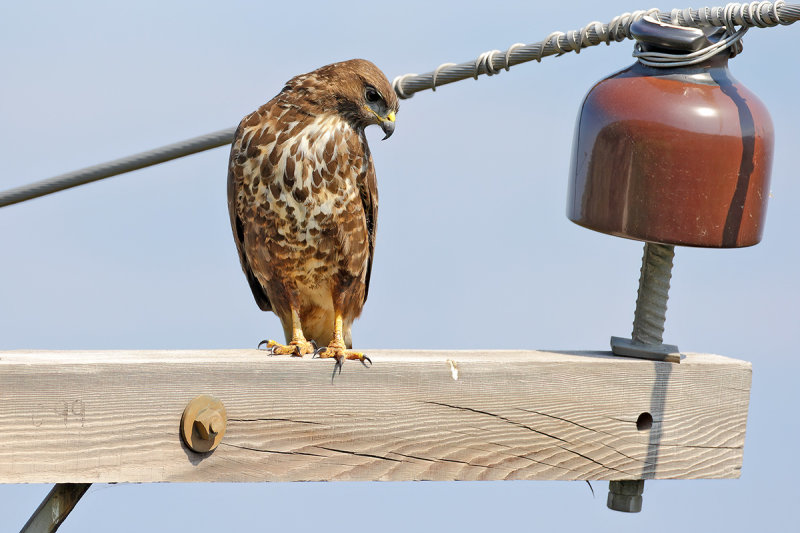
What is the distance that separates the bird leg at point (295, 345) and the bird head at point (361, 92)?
25.6 inches

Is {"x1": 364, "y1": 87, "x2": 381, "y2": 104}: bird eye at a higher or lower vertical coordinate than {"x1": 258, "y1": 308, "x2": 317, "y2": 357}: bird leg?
higher

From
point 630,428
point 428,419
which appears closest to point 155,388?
point 428,419

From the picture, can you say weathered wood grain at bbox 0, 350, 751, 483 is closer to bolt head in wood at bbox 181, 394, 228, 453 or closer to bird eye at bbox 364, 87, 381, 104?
bolt head in wood at bbox 181, 394, 228, 453

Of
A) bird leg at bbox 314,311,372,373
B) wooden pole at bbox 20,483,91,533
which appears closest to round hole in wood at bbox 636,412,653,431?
bird leg at bbox 314,311,372,373

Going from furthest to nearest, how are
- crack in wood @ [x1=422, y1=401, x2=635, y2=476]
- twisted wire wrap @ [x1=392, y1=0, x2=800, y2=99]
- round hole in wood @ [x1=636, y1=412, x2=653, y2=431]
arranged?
round hole in wood @ [x1=636, y1=412, x2=653, y2=431] → crack in wood @ [x1=422, y1=401, x2=635, y2=476] → twisted wire wrap @ [x1=392, y1=0, x2=800, y2=99]

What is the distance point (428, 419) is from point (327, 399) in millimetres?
244

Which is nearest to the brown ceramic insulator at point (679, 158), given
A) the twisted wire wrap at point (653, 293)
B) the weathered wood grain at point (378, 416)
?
the twisted wire wrap at point (653, 293)

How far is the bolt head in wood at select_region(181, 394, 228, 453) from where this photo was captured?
2309 mm

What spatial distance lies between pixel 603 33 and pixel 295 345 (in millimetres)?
1128

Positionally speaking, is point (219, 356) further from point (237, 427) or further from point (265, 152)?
point (265, 152)

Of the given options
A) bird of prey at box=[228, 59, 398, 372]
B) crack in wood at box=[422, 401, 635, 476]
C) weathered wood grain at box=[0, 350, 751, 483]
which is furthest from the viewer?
bird of prey at box=[228, 59, 398, 372]

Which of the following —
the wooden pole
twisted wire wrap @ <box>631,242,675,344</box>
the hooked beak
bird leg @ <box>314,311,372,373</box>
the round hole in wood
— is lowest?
the wooden pole

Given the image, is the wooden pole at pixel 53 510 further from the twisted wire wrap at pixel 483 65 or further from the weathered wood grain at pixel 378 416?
the twisted wire wrap at pixel 483 65

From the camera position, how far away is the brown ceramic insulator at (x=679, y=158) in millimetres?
2344
